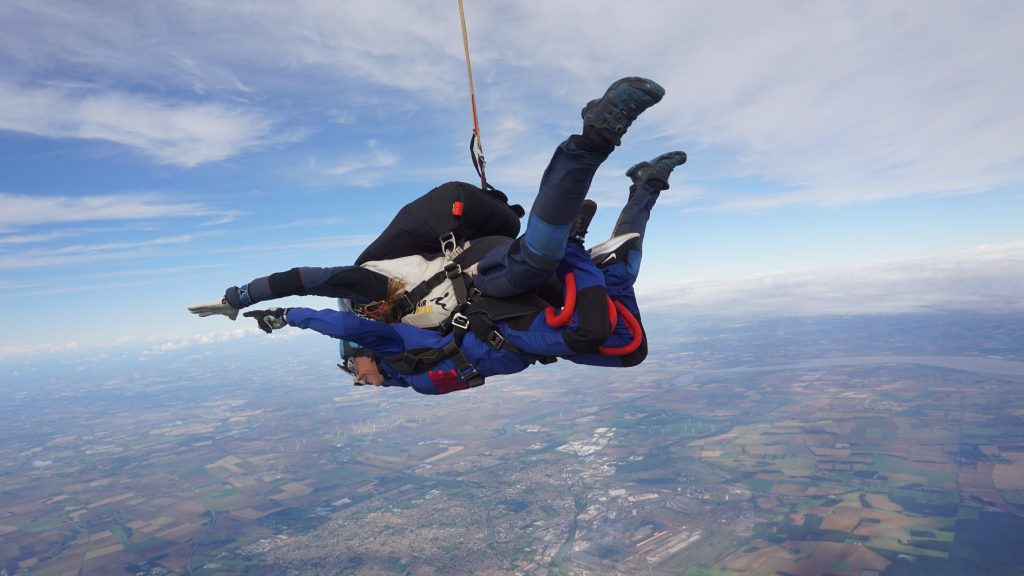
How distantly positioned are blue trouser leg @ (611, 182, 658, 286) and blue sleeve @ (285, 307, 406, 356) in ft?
7.25

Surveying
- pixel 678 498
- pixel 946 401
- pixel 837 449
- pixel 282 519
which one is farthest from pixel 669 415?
pixel 282 519

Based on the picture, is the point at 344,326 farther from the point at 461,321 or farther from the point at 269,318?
the point at 461,321

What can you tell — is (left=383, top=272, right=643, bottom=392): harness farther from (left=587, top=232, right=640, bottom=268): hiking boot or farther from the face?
(left=587, top=232, right=640, bottom=268): hiking boot

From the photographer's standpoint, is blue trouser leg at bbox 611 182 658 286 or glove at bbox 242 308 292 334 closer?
glove at bbox 242 308 292 334

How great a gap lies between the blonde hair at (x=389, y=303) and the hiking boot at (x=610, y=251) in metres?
1.60

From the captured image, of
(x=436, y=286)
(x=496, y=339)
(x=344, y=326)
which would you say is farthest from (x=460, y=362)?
(x=344, y=326)

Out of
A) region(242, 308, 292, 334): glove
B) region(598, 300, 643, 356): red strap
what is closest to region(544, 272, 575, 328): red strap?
region(598, 300, 643, 356): red strap

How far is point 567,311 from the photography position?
3391mm

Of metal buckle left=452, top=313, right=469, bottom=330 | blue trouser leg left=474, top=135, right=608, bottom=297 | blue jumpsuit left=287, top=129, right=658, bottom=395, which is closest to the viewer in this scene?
blue trouser leg left=474, top=135, right=608, bottom=297

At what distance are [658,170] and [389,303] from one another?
8.95 feet

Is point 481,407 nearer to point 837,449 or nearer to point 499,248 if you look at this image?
point 837,449

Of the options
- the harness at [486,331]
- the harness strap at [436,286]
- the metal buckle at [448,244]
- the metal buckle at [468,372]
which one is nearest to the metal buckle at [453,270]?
the harness strap at [436,286]

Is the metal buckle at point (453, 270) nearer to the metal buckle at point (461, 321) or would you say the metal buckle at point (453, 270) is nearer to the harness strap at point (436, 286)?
the harness strap at point (436, 286)

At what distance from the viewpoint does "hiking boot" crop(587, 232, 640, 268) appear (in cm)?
404
